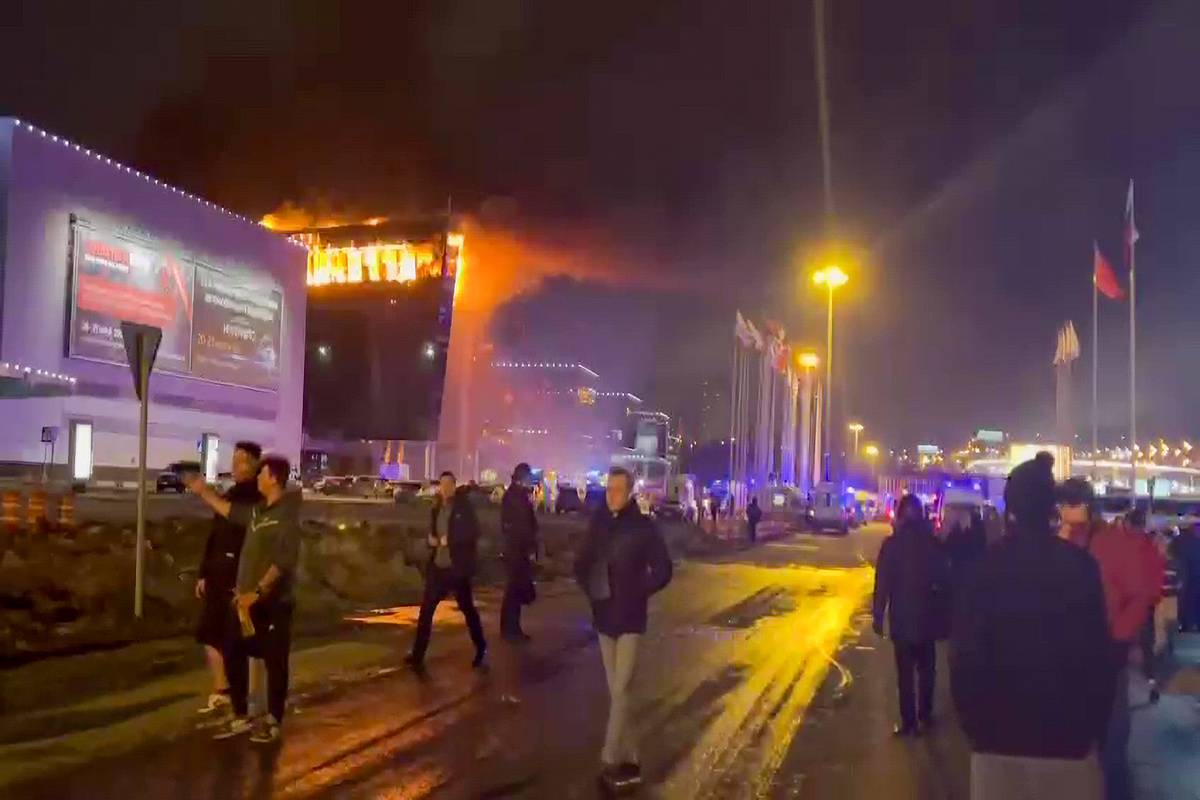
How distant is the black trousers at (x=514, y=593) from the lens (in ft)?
42.1

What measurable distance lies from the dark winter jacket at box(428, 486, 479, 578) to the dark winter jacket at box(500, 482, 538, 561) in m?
1.82

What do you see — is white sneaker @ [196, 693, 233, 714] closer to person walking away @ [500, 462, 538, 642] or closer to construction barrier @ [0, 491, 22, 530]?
person walking away @ [500, 462, 538, 642]

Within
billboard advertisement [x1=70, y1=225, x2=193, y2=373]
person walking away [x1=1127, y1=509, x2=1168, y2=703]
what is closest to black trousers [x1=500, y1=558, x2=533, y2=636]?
person walking away [x1=1127, y1=509, x2=1168, y2=703]

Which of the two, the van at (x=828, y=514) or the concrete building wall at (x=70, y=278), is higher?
the concrete building wall at (x=70, y=278)

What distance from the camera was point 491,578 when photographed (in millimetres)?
20234


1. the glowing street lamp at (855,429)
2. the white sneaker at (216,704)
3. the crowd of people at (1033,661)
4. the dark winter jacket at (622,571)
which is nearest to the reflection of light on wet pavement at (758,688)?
the dark winter jacket at (622,571)

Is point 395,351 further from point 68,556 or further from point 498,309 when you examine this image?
point 68,556

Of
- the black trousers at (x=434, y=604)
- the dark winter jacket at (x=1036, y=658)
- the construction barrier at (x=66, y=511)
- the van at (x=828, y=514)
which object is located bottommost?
the van at (x=828, y=514)

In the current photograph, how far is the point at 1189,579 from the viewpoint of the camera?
15.4 metres

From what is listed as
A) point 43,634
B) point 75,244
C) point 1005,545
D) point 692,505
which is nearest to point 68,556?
point 43,634

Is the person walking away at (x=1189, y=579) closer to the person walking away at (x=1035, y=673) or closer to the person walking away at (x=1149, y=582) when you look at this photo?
the person walking away at (x=1149, y=582)

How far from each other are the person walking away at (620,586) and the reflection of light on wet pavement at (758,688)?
1.32 feet

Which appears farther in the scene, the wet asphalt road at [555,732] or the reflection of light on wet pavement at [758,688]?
the reflection of light on wet pavement at [758,688]

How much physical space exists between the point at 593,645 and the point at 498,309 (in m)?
66.5
